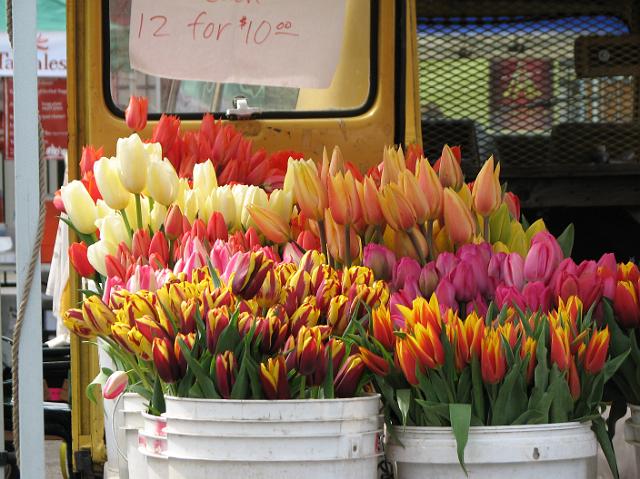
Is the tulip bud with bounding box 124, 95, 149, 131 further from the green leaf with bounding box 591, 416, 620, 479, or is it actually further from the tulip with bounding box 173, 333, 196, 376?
the green leaf with bounding box 591, 416, 620, 479

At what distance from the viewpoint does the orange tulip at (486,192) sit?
190cm

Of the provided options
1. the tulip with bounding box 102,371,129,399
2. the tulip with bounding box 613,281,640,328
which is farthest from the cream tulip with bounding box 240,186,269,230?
the tulip with bounding box 613,281,640,328

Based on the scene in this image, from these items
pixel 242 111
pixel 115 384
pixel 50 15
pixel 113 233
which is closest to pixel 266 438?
pixel 115 384

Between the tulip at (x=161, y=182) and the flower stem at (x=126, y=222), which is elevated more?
the tulip at (x=161, y=182)

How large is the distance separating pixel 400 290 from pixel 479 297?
0.12 m

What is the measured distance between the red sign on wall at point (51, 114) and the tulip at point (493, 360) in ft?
23.3

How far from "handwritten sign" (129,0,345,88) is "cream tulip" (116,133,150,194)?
22.6 inches

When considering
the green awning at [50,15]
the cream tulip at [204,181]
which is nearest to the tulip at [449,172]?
the cream tulip at [204,181]

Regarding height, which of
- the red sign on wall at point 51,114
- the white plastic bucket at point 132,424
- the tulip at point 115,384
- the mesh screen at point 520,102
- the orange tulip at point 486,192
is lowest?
the red sign on wall at point 51,114

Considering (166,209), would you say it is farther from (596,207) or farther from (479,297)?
(596,207)

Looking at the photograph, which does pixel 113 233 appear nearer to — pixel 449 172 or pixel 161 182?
pixel 161 182

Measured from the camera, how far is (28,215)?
1.70 meters

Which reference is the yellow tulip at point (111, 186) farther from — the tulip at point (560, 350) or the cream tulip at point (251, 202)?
the tulip at point (560, 350)

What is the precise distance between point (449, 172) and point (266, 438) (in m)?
0.66
